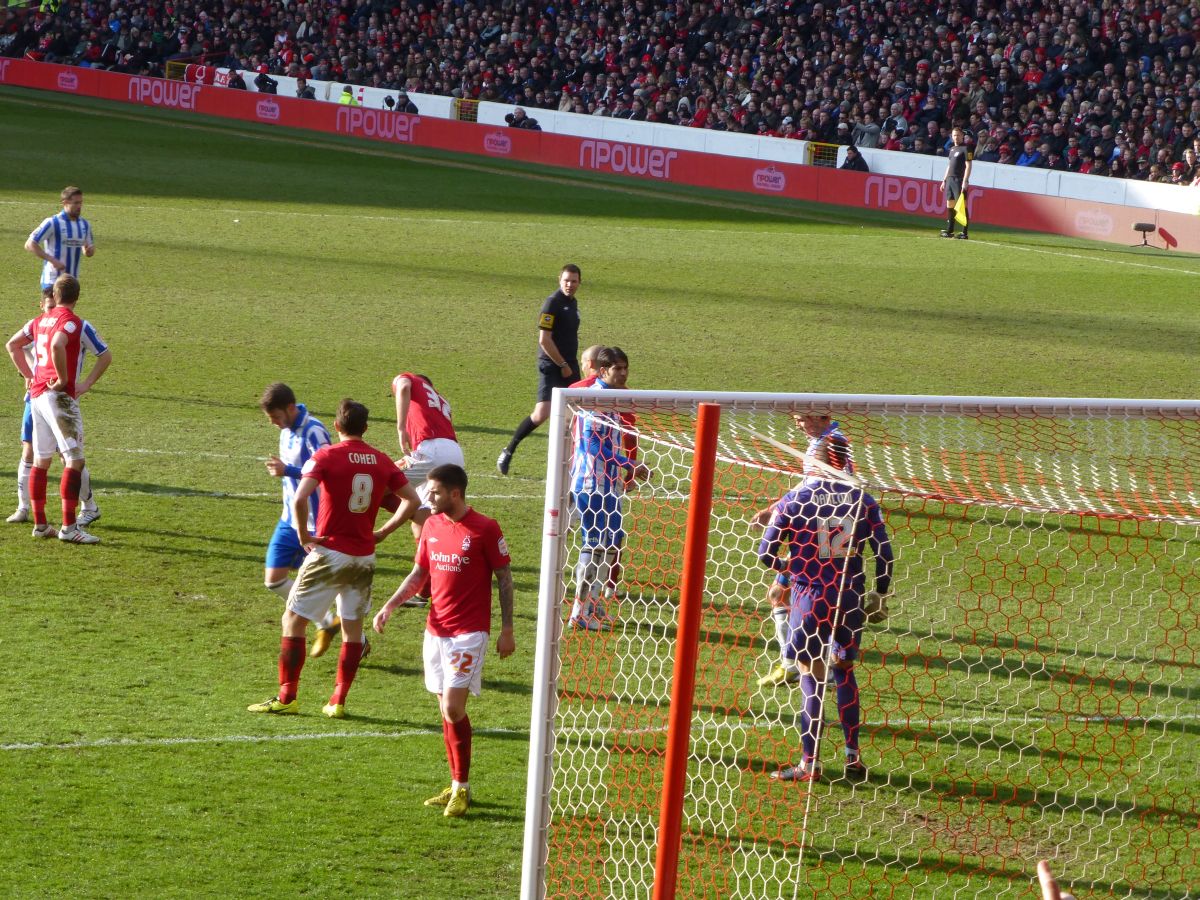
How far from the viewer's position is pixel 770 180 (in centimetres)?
3781

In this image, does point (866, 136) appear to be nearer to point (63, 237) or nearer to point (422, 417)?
point (63, 237)

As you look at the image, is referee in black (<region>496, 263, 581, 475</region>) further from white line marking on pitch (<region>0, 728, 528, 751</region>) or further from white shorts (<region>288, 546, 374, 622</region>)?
white line marking on pitch (<region>0, 728, 528, 751</region>)

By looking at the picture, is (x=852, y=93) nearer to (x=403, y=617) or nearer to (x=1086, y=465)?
(x=1086, y=465)

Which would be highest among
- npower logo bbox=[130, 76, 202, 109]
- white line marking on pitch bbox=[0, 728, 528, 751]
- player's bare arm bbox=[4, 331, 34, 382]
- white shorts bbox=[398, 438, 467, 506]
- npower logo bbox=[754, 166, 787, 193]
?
npower logo bbox=[130, 76, 202, 109]

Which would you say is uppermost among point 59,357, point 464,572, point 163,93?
point 163,93

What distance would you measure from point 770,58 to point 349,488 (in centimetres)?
3831

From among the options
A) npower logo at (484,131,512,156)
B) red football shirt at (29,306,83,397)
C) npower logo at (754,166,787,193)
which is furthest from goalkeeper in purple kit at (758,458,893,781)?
npower logo at (484,131,512,156)

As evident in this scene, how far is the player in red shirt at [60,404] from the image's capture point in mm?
10820

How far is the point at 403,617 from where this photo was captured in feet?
33.4

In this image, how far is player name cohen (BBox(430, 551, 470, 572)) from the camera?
23.9ft

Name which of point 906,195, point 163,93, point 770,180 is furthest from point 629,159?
point 163,93

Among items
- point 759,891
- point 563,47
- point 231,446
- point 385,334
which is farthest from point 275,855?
point 563,47

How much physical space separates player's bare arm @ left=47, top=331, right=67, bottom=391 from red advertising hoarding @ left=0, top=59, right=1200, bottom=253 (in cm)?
2662

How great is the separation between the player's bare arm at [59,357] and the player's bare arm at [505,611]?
4881 mm
